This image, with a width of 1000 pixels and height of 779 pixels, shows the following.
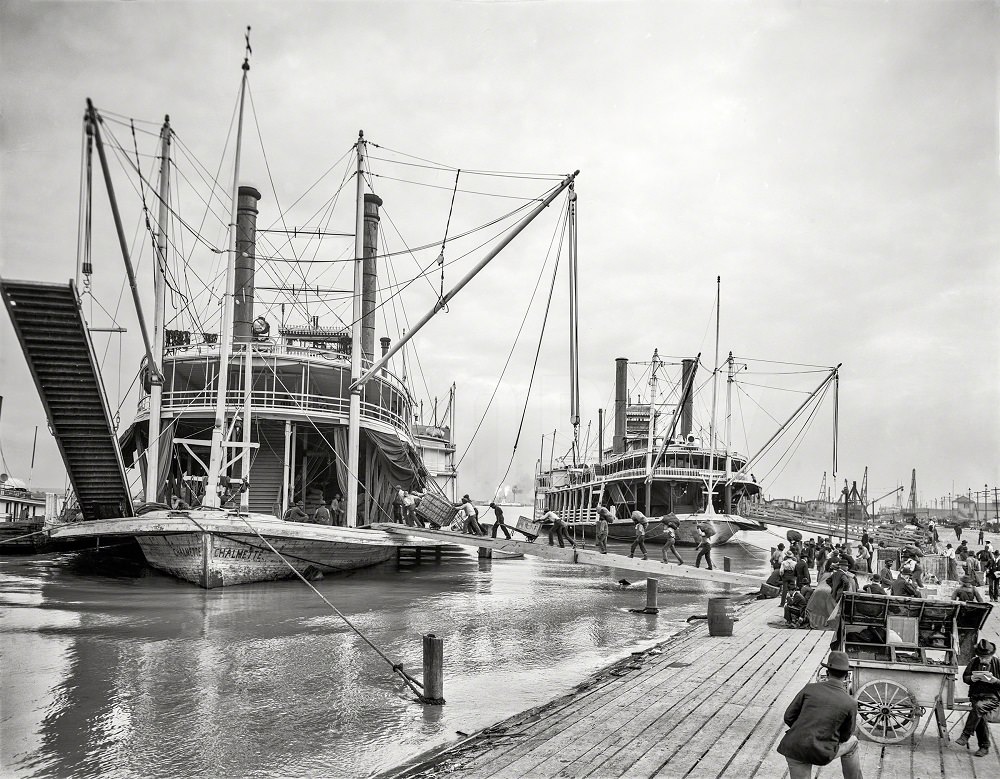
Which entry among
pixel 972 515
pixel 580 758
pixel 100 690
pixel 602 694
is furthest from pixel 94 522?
pixel 972 515

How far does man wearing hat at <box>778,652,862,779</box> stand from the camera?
5.64 metres

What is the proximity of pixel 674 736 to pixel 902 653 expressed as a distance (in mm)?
2944

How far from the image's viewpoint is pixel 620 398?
69938 millimetres

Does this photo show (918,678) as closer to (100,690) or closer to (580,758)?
(580,758)

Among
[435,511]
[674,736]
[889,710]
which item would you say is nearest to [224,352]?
[435,511]

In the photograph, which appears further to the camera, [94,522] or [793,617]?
[94,522]

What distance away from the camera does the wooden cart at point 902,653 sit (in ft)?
24.0

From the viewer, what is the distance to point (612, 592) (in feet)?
84.2

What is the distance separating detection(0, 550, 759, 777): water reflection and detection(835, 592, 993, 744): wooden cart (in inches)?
173

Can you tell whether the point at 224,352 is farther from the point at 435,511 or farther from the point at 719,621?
the point at 719,621

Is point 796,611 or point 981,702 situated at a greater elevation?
point 981,702

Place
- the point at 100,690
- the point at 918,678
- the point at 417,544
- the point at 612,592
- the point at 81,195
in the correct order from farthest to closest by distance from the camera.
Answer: the point at 417,544 → the point at 612,592 → the point at 81,195 → the point at 100,690 → the point at 918,678

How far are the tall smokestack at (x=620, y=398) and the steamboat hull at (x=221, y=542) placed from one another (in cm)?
4713

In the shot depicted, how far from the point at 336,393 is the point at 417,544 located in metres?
8.53
